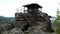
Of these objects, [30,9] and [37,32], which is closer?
[37,32]

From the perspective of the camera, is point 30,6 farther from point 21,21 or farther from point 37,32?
point 37,32

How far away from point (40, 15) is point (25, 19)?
160 inches

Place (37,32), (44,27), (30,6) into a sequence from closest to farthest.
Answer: (37,32) → (44,27) → (30,6)

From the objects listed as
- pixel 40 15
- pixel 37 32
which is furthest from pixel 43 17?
pixel 37 32

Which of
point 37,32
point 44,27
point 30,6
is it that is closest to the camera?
point 37,32

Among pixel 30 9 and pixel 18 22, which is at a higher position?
pixel 30 9

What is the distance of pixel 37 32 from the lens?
121ft

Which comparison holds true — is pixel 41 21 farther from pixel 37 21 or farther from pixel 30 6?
pixel 30 6

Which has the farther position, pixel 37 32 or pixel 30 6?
pixel 30 6

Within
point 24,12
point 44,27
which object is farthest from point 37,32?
point 24,12

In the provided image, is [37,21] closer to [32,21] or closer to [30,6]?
[32,21]

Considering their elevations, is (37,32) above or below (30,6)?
below

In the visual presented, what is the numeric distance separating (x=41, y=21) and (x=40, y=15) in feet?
5.33

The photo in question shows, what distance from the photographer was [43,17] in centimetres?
4922
